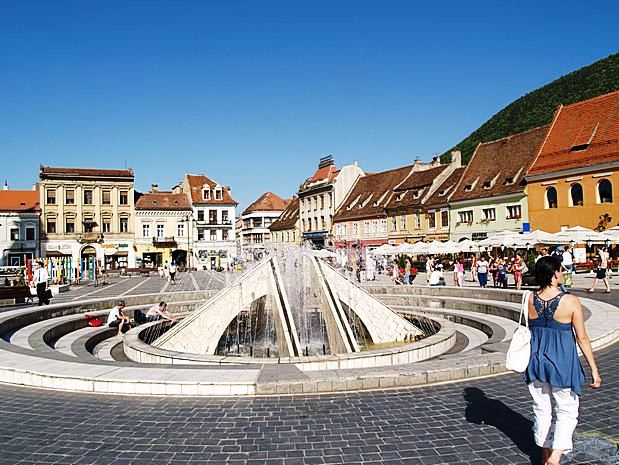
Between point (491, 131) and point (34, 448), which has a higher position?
point (491, 131)

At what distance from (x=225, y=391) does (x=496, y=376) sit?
154 inches

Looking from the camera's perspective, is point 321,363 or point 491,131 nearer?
point 321,363

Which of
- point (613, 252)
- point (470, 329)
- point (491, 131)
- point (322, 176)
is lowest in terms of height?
point (470, 329)

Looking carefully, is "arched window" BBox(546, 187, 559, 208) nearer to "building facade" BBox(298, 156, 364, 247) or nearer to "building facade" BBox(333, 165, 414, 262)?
"building facade" BBox(333, 165, 414, 262)

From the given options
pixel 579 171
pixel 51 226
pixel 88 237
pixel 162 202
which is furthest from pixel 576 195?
pixel 51 226

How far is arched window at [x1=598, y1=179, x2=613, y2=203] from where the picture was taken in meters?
33.4

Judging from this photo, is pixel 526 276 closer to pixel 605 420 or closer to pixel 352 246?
pixel 605 420

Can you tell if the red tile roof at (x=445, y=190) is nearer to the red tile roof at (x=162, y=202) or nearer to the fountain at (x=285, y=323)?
the red tile roof at (x=162, y=202)

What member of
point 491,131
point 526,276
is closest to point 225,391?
point 526,276

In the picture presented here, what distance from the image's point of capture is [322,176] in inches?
2596

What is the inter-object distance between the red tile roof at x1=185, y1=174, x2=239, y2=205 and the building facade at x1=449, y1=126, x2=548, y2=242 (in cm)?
2925

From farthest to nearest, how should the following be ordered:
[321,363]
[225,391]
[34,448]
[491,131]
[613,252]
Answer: [491,131]
[613,252]
[321,363]
[225,391]
[34,448]

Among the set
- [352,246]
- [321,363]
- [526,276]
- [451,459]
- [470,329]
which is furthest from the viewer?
[352,246]

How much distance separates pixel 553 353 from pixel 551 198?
118 feet
